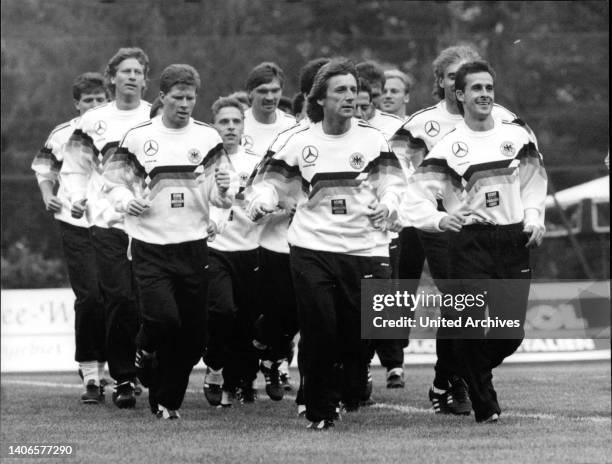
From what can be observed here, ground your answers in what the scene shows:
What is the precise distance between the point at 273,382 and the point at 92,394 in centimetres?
138

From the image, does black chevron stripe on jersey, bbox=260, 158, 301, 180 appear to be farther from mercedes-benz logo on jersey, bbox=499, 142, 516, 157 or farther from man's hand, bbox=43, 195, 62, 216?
man's hand, bbox=43, 195, 62, 216

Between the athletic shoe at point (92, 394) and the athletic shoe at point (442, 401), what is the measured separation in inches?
106

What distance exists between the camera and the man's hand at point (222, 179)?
983 centimetres

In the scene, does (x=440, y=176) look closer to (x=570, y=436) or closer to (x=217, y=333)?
(x=570, y=436)

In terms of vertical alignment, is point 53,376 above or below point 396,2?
below

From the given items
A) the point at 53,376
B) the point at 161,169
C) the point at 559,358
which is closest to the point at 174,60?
the point at 53,376

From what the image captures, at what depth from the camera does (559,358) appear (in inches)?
660

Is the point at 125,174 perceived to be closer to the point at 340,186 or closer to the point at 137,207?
the point at 137,207

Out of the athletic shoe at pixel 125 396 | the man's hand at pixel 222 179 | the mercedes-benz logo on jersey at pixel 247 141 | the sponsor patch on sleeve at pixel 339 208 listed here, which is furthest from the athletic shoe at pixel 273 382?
the sponsor patch on sleeve at pixel 339 208

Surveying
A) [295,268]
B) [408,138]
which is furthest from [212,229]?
[408,138]

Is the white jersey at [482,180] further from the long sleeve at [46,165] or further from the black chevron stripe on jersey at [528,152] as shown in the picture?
the long sleeve at [46,165]

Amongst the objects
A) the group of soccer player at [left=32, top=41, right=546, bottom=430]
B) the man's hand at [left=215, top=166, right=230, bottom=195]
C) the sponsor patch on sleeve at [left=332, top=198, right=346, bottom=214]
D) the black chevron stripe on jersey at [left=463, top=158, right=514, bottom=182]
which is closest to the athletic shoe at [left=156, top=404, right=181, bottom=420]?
the group of soccer player at [left=32, top=41, right=546, bottom=430]

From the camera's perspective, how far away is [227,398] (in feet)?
37.4

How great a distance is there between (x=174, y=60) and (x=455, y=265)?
7.85m
